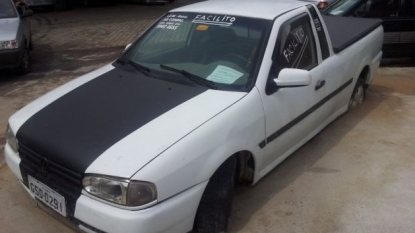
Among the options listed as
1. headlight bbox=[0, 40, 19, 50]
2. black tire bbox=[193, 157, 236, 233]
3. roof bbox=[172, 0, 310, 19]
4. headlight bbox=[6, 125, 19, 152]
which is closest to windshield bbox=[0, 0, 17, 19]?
headlight bbox=[0, 40, 19, 50]

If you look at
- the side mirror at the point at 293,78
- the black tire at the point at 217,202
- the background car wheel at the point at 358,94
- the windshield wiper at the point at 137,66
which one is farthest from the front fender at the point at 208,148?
the background car wheel at the point at 358,94

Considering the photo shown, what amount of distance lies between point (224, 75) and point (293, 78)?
53 cm

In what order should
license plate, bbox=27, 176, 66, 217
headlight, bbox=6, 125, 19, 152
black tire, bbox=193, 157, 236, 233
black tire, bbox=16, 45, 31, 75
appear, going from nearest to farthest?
1. license plate, bbox=27, 176, 66, 217
2. black tire, bbox=193, 157, 236, 233
3. headlight, bbox=6, 125, 19, 152
4. black tire, bbox=16, 45, 31, 75

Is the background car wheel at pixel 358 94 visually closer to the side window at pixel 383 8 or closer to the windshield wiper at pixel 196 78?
the windshield wiper at pixel 196 78

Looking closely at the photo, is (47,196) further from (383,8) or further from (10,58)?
(383,8)

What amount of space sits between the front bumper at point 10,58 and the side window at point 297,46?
512cm

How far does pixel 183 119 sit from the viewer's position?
3131mm

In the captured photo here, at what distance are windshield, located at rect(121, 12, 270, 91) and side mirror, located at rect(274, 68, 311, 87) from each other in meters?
0.23

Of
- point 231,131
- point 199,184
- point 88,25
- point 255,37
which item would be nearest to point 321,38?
point 255,37

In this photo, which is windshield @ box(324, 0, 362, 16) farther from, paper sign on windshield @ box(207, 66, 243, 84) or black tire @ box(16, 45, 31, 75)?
black tire @ box(16, 45, 31, 75)

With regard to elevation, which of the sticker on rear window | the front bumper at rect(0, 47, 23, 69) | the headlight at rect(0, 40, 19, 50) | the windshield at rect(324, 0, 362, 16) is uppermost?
the sticker on rear window

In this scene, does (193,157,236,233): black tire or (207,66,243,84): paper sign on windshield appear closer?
(193,157,236,233): black tire

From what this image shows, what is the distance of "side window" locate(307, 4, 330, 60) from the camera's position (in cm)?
443

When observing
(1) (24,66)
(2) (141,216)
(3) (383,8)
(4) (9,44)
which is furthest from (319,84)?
(1) (24,66)
